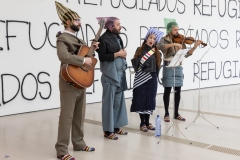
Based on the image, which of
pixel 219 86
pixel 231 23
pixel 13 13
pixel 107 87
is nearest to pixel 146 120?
pixel 107 87

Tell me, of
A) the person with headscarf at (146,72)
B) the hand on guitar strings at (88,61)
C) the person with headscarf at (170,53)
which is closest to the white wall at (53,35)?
the person with headscarf at (170,53)

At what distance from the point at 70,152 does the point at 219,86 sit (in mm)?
6173

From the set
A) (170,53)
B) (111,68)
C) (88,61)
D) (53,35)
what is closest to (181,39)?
(170,53)

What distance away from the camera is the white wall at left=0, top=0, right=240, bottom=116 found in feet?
17.1

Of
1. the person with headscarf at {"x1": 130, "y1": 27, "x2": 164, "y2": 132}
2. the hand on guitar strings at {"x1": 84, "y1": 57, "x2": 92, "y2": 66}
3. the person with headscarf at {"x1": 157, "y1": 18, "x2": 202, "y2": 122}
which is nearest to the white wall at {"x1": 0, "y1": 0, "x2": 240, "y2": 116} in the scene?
the person with headscarf at {"x1": 157, "y1": 18, "x2": 202, "y2": 122}

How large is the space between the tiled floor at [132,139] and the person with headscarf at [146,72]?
1.14 feet

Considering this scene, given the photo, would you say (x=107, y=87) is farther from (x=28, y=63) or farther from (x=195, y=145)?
(x=28, y=63)

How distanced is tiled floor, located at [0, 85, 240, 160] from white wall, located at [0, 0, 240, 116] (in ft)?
1.41

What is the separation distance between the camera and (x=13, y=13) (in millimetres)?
5199

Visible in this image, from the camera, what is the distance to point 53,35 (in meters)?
5.66

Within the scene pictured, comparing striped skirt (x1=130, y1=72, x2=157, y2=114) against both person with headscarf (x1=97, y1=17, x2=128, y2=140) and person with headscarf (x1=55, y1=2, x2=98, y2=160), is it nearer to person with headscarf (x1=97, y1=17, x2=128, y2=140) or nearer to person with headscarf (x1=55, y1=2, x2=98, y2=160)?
person with headscarf (x1=97, y1=17, x2=128, y2=140)

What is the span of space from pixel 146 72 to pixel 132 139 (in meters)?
0.80

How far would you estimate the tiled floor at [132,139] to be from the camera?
3.19 meters

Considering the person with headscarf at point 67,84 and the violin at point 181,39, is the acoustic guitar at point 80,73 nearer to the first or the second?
the person with headscarf at point 67,84
